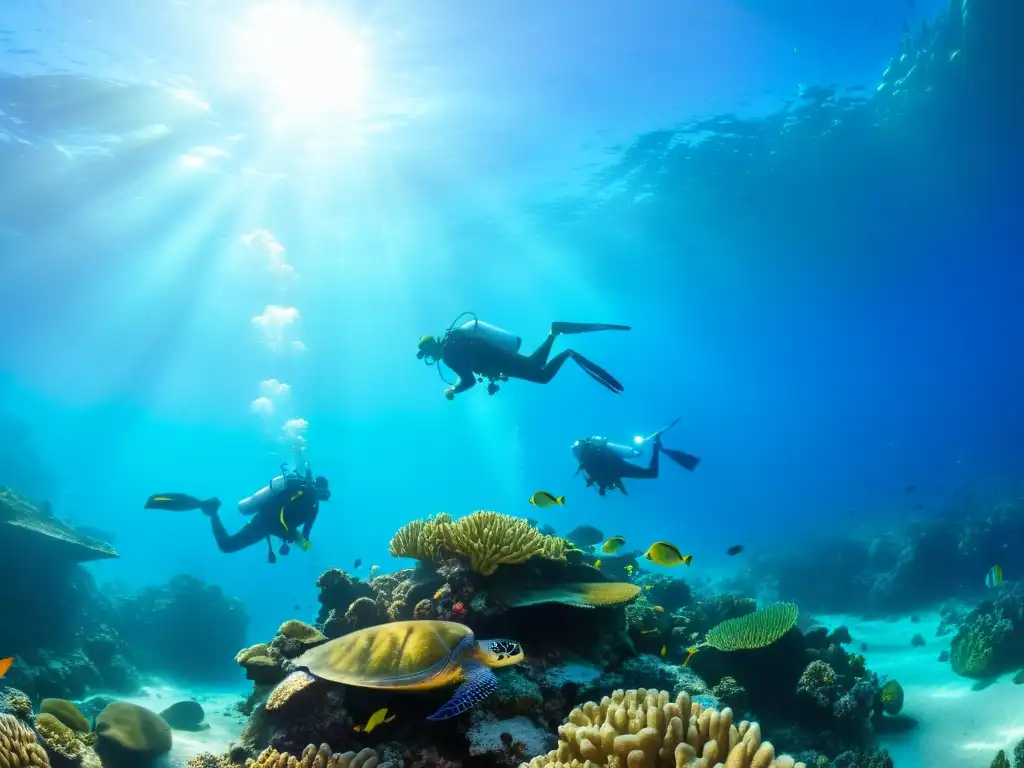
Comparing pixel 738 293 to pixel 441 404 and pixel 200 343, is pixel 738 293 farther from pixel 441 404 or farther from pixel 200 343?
pixel 441 404

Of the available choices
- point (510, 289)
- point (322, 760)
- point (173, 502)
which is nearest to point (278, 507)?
point (173, 502)

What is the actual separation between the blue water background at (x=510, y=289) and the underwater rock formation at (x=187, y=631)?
22347 millimetres

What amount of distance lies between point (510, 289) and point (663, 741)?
4967cm

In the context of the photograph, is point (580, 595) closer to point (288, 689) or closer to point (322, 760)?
point (322, 760)

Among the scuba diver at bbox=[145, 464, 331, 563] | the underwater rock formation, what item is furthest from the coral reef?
the underwater rock formation

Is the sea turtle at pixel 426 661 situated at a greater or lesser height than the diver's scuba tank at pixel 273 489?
lesser

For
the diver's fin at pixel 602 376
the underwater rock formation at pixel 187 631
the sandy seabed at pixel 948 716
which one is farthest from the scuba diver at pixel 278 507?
the sandy seabed at pixel 948 716

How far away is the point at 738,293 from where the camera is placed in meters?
55.0

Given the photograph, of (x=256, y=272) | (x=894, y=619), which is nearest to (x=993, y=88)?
(x=894, y=619)

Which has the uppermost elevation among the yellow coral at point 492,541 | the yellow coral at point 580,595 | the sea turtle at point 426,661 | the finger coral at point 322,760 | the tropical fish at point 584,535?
the tropical fish at point 584,535

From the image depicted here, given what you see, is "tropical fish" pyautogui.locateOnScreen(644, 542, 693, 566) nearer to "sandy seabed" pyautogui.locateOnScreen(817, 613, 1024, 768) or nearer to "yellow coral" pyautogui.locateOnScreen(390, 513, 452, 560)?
"yellow coral" pyautogui.locateOnScreen(390, 513, 452, 560)

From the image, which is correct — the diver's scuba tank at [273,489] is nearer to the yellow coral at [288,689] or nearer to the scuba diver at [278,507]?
the scuba diver at [278,507]

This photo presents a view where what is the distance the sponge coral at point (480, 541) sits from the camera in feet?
17.7

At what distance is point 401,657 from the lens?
3.46 m
